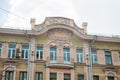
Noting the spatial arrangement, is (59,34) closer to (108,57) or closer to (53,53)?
(53,53)

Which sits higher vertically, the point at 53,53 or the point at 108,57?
the point at 53,53

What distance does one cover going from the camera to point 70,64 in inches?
798

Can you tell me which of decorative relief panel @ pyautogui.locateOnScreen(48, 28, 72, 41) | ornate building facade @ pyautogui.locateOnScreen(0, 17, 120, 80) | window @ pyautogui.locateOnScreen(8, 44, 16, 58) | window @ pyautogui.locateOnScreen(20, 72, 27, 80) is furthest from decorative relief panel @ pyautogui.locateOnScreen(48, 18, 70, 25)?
window @ pyautogui.locateOnScreen(20, 72, 27, 80)

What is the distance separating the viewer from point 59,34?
70.8ft

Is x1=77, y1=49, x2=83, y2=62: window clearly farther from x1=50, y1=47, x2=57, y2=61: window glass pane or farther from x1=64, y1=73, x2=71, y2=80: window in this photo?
x1=50, y1=47, x2=57, y2=61: window glass pane

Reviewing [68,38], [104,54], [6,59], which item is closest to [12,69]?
[6,59]

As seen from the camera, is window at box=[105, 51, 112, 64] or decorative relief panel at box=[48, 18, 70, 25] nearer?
decorative relief panel at box=[48, 18, 70, 25]

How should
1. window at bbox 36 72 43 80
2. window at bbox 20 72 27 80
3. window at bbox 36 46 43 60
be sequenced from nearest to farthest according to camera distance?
window at bbox 20 72 27 80, window at bbox 36 72 43 80, window at bbox 36 46 43 60

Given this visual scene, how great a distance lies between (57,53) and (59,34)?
1834 millimetres

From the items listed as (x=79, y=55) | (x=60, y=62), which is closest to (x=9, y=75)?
(x=60, y=62)

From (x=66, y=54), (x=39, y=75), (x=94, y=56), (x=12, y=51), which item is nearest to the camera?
(x=39, y=75)

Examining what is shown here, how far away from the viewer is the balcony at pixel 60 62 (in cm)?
1994

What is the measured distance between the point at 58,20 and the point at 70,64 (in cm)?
420

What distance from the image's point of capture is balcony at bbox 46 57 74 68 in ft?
65.4
